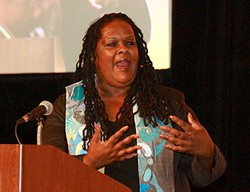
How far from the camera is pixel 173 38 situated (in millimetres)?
4770

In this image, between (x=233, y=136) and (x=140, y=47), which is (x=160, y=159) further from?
(x=233, y=136)

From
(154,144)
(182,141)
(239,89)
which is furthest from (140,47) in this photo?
(239,89)

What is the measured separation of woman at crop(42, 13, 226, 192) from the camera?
336 cm

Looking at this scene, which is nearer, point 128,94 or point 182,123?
point 182,123

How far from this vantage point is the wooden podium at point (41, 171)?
226 cm

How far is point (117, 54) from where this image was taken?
137 inches

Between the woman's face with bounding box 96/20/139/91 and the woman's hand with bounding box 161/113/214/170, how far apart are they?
1.92 ft

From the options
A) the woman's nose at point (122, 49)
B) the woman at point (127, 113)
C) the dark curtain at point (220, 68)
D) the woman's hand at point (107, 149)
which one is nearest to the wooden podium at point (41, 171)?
the woman's hand at point (107, 149)

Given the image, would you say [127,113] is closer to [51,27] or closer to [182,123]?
[182,123]

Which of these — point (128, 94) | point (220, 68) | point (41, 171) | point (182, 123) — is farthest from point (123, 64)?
point (220, 68)

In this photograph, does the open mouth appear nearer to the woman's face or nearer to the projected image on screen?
Answer: the woman's face

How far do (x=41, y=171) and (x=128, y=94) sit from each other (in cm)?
131

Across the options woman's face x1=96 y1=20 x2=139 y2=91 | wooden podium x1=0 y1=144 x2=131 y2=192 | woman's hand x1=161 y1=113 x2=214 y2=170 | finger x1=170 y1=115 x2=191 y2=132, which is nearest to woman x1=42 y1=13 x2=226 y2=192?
woman's face x1=96 y1=20 x2=139 y2=91

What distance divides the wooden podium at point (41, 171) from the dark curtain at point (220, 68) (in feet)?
7.81
